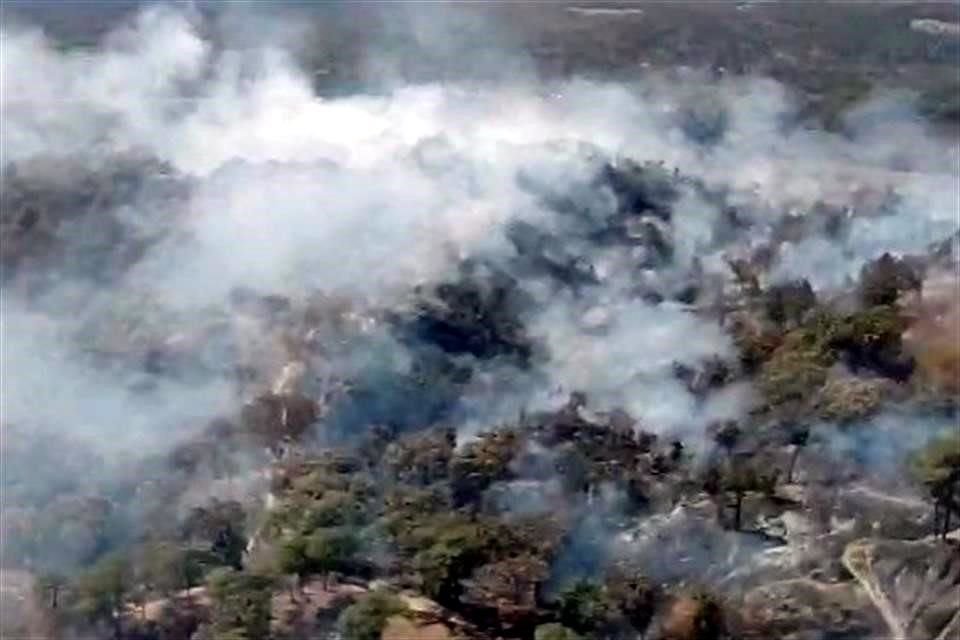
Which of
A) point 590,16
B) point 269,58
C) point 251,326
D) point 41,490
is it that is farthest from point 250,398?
point 590,16

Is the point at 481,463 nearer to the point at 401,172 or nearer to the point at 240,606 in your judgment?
the point at 240,606

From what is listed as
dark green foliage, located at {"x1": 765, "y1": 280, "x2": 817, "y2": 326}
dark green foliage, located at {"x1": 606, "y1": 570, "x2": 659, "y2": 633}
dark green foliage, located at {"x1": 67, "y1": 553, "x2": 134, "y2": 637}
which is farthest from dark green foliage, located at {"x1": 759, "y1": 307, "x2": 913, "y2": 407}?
dark green foliage, located at {"x1": 67, "y1": 553, "x2": 134, "y2": 637}

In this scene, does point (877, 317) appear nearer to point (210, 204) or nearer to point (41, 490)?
point (210, 204)

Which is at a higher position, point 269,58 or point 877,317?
point 269,58

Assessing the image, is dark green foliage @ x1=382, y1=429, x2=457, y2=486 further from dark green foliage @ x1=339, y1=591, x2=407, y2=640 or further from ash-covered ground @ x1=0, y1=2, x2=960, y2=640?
dark green foliage @ x1=339, y1=591, x2=407, y2=640

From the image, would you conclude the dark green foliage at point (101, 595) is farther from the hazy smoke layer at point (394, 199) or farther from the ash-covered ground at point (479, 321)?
the hazy smoke layer at point (394, 199)
